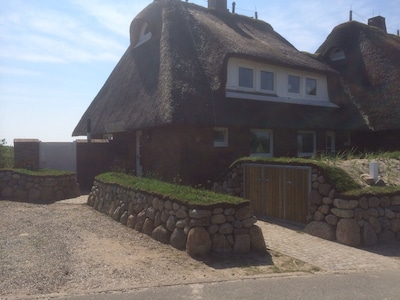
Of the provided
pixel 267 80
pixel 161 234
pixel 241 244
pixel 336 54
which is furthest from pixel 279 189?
pixel 336 54

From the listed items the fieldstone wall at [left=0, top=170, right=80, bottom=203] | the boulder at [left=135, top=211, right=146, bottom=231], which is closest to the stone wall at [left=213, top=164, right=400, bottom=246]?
the boulder at [left=135, top=211, right=146, bottom=231]

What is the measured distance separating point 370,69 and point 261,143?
25.1ft

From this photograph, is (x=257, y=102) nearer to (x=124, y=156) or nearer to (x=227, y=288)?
(x=124, y=156)

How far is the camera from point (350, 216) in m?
7.73

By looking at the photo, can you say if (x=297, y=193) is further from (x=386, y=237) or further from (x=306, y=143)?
(x=306, y=143)

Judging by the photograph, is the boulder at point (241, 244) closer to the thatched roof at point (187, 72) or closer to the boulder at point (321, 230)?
the boulder at point (321, 230)

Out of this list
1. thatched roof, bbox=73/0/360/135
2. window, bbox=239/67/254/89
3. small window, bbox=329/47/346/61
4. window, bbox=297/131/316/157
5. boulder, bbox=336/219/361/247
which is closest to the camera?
boulder, bbox=336/219/361/247

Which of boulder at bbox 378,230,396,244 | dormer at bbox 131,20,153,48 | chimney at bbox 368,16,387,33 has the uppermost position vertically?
chimney at bbox 368,16,387,33

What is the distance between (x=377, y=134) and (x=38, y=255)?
52.0ft

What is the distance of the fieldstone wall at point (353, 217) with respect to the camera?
763 cm

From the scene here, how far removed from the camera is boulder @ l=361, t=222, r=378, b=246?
24.9 ft

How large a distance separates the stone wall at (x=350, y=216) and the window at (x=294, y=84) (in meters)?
8.45

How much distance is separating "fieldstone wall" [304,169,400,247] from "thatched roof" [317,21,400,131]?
9.50 m

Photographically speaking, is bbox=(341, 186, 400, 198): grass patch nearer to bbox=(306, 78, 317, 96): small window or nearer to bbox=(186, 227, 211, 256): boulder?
bbox=(186, 227, 211, 256): boulder
